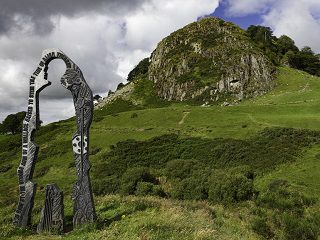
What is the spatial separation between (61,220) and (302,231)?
1011 centimetres

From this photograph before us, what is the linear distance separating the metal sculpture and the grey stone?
58cm

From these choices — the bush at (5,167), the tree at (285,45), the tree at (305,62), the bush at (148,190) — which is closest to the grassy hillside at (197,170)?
the bush at (148,190)

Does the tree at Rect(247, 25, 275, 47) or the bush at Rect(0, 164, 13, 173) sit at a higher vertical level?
the tree at Rect(247, 25, 275, 47)

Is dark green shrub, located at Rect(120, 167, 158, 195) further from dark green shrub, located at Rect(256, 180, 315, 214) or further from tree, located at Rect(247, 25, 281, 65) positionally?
tree, located at Rect(247, 25, 281, 65)

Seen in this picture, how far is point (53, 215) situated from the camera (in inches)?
645

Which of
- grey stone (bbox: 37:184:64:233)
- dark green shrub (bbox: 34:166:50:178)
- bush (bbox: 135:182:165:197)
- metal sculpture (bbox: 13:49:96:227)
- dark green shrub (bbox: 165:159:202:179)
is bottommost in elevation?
dark green shrub (bbox: 34:166:50:178)

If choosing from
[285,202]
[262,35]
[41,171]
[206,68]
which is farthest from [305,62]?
[285,202]

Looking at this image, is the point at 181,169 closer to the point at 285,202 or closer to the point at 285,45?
the point at 285,202

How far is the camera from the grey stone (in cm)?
1633

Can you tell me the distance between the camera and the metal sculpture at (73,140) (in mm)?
A: 16734

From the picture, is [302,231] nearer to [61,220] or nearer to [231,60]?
[61,220]

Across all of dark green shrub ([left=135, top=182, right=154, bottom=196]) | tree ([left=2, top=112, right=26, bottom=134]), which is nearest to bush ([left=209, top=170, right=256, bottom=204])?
dark green shrub ([left=135, top=182, right=154, bottom=196])

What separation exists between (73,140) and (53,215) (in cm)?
316

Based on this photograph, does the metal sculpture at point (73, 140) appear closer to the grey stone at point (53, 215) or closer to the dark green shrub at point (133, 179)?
the grey stone at point (53, 215)
